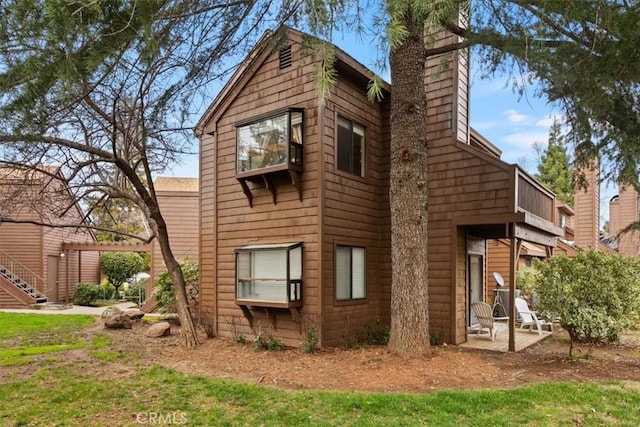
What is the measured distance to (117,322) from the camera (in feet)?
38.3

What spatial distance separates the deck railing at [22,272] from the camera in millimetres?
18641

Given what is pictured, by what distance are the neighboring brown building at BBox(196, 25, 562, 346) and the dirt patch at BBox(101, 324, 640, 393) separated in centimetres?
92

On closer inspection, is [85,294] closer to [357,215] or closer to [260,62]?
[260,62]

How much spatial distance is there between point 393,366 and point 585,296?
11.3 feet

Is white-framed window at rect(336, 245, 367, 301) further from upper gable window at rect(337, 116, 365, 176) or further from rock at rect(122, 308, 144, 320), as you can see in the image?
rock at rect(122, 308, 144, 320)

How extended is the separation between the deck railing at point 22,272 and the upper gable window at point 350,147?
632 inches

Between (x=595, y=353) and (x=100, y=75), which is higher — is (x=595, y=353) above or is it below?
below

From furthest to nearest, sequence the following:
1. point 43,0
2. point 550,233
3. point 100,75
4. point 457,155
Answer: point 550,233
point 457,155
point 100,75
point 43,0

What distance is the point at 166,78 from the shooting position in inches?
268

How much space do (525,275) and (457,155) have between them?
5.37 meters

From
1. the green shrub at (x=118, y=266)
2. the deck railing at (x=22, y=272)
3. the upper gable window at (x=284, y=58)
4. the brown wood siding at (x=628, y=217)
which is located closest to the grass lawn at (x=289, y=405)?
the upper gable window at (x=284, y=58)

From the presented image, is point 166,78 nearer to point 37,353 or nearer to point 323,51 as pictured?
point 323,51

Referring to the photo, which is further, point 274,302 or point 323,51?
point 274,302

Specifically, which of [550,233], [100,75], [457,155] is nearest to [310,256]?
[457,155]
